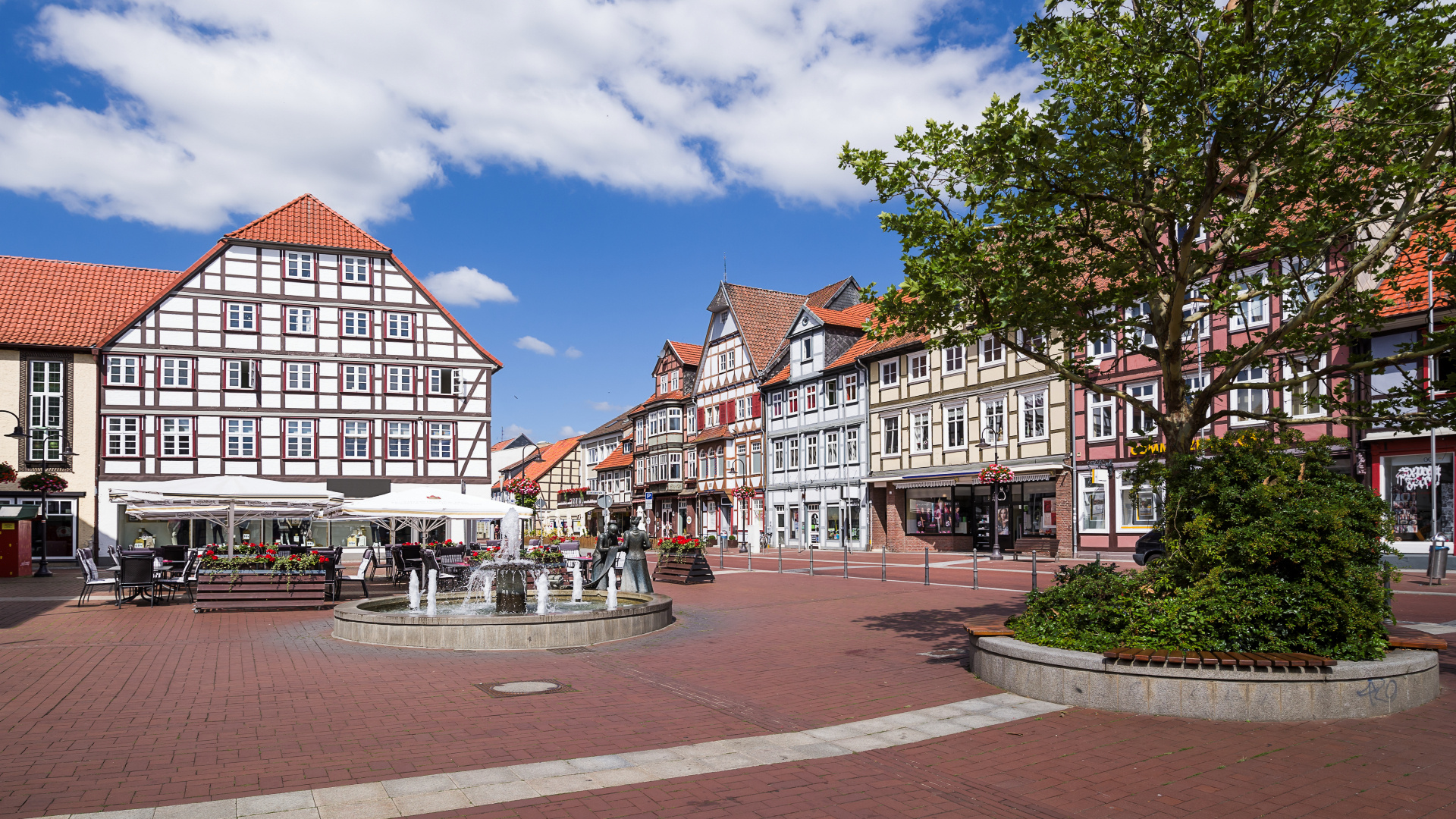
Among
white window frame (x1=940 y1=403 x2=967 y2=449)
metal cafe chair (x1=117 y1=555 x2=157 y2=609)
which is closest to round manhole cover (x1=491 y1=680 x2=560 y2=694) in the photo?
metal cafe chair (x1=117 y1=555 x2=157 y2=609)

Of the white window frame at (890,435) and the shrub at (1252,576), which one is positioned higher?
the white window frame at (890,435)

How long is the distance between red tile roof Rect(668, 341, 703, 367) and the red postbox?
3688 cm

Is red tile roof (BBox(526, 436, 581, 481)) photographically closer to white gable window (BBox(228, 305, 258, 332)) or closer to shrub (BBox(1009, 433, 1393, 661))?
white gable window (BBox(228, 305, 258, 332))

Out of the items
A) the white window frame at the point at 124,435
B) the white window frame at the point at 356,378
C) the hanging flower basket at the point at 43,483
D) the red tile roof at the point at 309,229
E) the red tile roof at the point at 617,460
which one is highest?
the red tile roof at the point at 309,229

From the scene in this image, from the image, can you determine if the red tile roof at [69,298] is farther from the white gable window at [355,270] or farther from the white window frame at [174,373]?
the white gable window at [355,270]

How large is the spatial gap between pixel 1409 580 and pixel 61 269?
49.7 meters

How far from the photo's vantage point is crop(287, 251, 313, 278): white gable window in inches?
1607

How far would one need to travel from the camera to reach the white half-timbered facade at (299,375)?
39219 mm

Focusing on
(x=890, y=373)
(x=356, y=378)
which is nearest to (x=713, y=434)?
(x=890, y=373)

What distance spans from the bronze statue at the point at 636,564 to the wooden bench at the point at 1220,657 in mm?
10379

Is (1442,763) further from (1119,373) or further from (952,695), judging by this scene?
(1119,373)

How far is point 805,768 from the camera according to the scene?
658 cm

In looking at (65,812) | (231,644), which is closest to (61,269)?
(231,644)

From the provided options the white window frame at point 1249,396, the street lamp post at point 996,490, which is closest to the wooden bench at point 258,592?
the street lamp post at point 996,490
